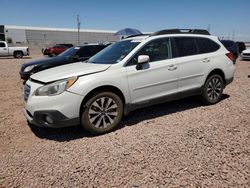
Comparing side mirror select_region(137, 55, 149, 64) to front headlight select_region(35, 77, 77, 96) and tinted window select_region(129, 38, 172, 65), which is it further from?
front headlight select_region(35, 77, 77, 96)

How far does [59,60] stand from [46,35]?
7036cm

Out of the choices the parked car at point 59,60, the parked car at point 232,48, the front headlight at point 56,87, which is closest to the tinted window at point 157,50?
the front headlight at point 56,87

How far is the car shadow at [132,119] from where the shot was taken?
447cm

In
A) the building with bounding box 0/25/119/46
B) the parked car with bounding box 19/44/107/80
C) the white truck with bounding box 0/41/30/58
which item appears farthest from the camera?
the building with bounding box 0/25/119/46

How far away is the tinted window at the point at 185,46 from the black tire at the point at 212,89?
81 centimetres

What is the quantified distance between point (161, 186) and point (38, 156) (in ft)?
6.23

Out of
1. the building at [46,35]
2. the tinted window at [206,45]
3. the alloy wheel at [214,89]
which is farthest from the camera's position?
the building at [46,35]

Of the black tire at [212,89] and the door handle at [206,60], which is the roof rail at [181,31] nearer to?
the door handle at [206,60]

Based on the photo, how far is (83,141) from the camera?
421 cm

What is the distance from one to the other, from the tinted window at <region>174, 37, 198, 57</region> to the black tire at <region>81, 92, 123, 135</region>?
1.89 meters

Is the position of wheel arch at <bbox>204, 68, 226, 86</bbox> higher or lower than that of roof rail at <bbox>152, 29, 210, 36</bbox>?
→ lower

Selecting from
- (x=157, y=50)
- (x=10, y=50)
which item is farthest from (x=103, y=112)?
(x=10, y=50)

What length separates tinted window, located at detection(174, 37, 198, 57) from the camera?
540 cm

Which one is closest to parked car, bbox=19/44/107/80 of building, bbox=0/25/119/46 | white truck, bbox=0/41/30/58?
white truck, bbox=0/41/30/58
